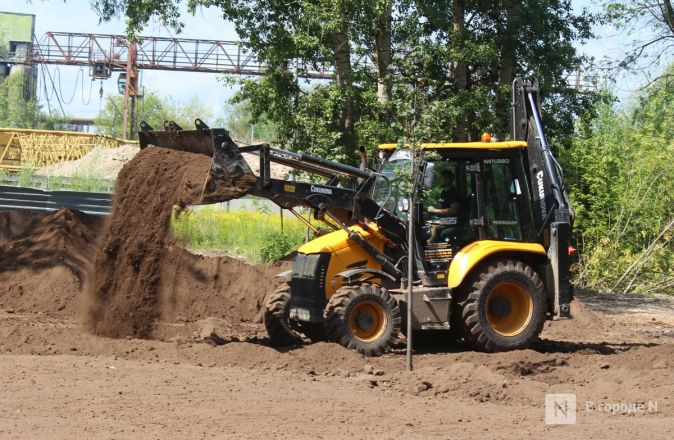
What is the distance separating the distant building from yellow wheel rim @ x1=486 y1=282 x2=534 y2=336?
57037mm

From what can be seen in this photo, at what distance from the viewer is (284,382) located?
9.74 m

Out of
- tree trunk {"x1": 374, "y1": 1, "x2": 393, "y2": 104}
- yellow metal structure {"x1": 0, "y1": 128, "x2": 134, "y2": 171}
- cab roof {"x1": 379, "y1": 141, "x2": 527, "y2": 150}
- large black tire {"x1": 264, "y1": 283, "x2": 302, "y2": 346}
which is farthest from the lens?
yellow metal structure {"x1": 0, "y1": 128, "x2": 134, "y2": 171}

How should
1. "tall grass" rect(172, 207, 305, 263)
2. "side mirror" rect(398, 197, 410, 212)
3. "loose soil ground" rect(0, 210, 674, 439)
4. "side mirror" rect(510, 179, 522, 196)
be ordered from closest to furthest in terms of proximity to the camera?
"loose soil ground" rect(0, 210, 674, 439) < "side mirror" rect(398, 197, 410, 212) < "side mirror" rect(510, 179, 522, 196) < "tall grass" rect(172, 207, 305, 263)

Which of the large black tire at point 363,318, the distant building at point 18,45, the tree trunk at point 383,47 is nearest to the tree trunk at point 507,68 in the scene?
the tree trunk at point 383,47

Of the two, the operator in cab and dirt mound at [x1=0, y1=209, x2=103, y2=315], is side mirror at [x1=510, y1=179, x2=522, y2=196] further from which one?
dirt mound at [x1=0, y1=209, x2=103, y2=315]

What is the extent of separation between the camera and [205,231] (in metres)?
25.0

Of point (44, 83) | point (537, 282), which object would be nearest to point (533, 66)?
point (537, 282)

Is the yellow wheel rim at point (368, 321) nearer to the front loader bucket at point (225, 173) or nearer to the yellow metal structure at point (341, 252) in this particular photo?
the yellow metal structure at point (341, 252)

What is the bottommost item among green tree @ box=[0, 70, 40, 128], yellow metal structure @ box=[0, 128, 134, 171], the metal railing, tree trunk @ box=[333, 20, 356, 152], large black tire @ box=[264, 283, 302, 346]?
large black tire @ box=[264, 283, 302, 346]

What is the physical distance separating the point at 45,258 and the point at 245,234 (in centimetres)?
858

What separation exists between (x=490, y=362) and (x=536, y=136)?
11.3ft

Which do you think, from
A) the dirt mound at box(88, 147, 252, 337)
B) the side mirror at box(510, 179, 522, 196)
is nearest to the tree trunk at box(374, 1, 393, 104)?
the side mirror at box(510, 179, 522, 196)

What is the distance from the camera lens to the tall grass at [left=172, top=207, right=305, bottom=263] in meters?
21.7

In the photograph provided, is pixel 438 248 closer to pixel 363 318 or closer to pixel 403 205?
pixel 403 205
